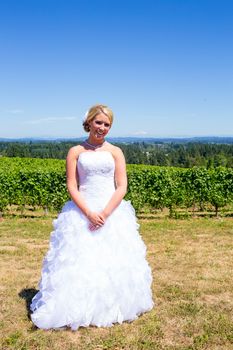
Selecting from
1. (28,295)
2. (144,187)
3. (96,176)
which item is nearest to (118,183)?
(96,176)

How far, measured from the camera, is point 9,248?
10289 mm

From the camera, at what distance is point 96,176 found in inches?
222

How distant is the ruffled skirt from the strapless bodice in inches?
9.8

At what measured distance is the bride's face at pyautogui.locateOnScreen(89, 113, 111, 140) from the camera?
18.1 feet

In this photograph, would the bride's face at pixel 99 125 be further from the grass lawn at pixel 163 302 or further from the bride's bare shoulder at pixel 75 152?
the grass lawn at pixel 163 302

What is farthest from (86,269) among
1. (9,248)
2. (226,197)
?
(226,197)

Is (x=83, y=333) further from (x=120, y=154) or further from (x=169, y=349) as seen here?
(x=120, y=154)

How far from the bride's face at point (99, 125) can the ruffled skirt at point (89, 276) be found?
1.07 m

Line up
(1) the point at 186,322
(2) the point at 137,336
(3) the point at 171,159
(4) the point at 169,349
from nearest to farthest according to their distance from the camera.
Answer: (4) the point at 169,349, (2) the point at 137,336, (1) the point at 186,322, (3) the point at 171,159

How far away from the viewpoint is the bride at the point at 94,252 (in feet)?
17.5

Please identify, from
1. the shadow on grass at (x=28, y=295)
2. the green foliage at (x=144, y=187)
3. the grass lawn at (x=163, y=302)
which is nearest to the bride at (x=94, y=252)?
the grass lawn at (x=163, y=302)

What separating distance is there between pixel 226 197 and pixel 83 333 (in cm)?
1629

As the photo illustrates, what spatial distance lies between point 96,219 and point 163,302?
6.32 feet

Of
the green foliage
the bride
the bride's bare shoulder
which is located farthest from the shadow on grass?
the green foliage
